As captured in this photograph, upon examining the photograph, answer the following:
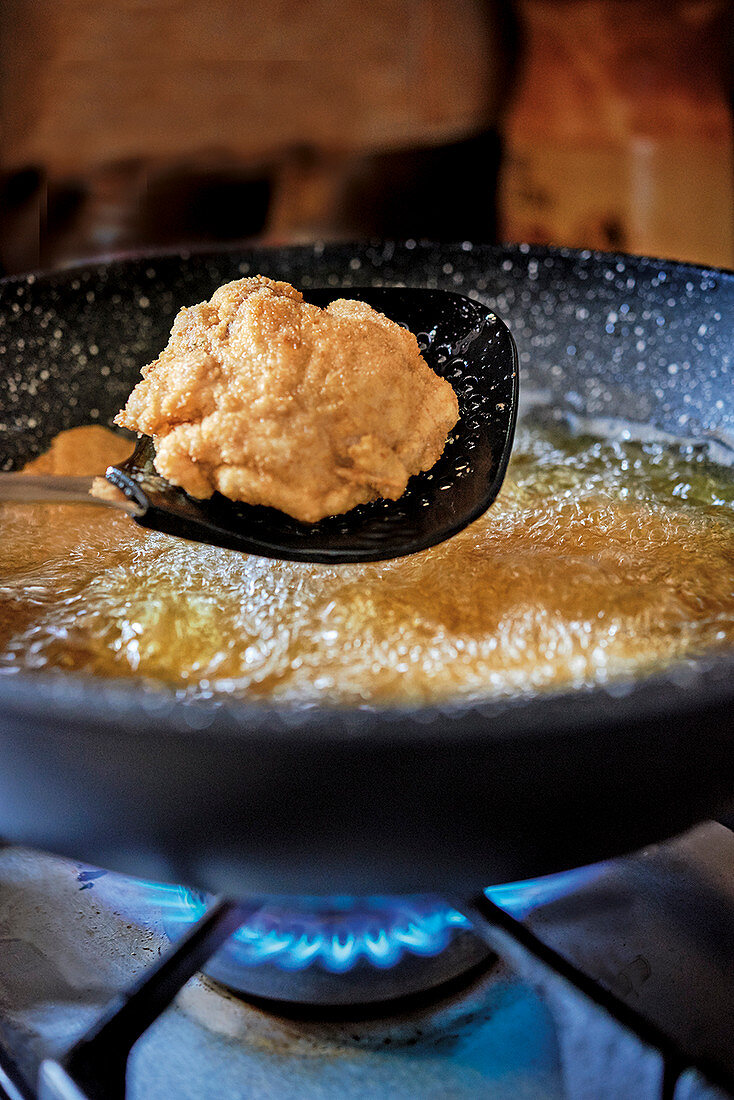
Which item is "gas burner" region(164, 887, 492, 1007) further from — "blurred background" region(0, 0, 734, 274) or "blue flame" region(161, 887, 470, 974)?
"blurred background" region(0, 0, 734, 274)

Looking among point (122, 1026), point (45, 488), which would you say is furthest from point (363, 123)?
point (122, 1026)

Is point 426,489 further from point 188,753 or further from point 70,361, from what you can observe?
point 70,361

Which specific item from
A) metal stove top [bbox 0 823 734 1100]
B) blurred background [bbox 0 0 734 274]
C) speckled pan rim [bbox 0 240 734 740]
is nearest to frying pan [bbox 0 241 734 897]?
speckled pan rim [bbox 0 240 734 740]

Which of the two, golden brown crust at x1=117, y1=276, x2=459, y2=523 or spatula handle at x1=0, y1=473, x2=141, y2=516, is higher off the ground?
golden brown crust at x1=117, y1=276, x2=459, y2=523

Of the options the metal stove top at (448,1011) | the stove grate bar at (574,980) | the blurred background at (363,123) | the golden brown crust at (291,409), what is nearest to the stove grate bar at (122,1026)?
the metal stove top at (448,1011)

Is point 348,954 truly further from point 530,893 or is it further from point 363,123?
point 363,123

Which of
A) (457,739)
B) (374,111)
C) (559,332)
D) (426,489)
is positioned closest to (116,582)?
(426,489)
